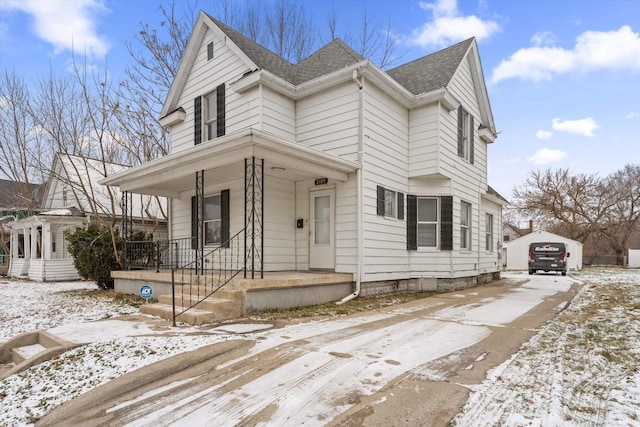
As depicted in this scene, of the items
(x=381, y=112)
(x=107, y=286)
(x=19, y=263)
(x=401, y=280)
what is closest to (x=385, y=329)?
(x=401, y=280)

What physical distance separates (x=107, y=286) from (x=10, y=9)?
930 centimetres

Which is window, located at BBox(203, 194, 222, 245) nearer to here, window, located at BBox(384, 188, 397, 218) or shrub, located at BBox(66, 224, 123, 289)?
shrub, located at BBox(66, 224, 123, 289)

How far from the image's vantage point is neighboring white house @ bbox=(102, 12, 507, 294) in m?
8.36

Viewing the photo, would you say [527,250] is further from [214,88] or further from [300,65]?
[214,88]

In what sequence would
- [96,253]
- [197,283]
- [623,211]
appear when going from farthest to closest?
[623,211], [96,253], [197,283]

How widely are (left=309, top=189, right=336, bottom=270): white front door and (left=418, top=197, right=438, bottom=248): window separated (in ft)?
9.37

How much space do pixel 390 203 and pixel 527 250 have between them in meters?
19.8

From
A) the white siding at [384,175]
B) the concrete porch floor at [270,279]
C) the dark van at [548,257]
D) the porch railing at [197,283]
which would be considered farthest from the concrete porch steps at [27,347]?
the dark van at [548,257]

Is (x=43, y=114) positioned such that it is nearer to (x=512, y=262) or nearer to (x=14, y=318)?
(x=14, y=318)

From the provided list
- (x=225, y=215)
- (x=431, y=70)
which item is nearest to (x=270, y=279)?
(x=225, y=215)

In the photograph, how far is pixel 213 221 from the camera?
9984 mm

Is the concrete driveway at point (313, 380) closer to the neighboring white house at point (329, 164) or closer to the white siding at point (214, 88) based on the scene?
the neighboring white house at point (329, 164)

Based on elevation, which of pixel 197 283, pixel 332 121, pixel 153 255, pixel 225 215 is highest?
pixel 332 121

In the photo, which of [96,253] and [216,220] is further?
[96,253]
